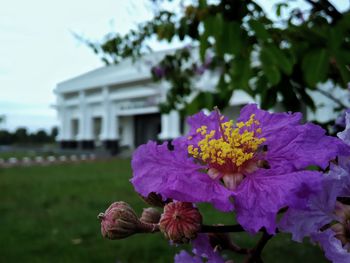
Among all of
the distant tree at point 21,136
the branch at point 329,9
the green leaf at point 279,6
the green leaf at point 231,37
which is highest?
the green leaf at point 279,6

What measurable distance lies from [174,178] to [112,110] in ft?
87.8

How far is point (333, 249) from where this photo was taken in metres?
0.42

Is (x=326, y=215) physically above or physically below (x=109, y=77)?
below

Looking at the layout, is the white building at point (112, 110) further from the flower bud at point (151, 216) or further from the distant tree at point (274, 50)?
the flower bud at point (151, 216)

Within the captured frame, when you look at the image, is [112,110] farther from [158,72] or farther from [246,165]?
[246,165]

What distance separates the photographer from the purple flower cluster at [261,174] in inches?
16.5

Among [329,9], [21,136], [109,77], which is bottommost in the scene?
[21,136]

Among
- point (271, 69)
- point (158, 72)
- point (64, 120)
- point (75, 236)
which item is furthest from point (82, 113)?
point (271, 69)

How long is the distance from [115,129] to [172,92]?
23.4 meters

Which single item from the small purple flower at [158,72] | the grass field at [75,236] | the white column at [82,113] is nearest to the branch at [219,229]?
the grass field at [75,236]

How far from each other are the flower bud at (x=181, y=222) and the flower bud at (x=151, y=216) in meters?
0.07

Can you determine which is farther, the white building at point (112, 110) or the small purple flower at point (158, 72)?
the white building at point (112, 110)

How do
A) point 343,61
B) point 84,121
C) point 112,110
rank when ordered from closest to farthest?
point 343,61, point 112,110, point 84,121

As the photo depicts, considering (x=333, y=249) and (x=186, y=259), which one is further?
(x=186, y=259)
